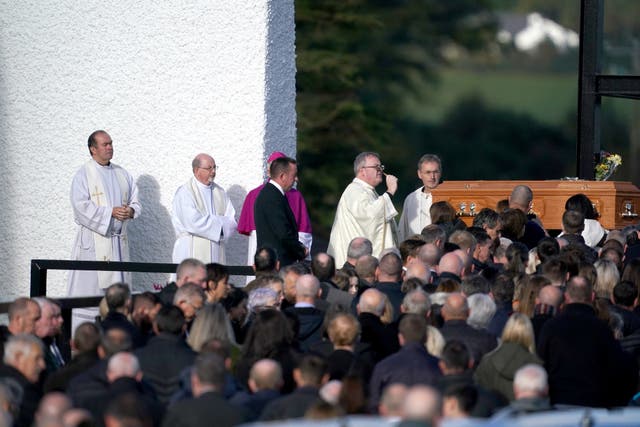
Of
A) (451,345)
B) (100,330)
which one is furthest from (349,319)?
(100,330)

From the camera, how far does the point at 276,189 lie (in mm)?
13219

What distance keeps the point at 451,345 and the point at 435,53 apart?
22.7 m

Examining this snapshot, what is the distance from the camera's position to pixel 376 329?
9.52 metres

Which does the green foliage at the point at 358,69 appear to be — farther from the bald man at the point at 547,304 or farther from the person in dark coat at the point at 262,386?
the person in dark coat at the point at 262,386

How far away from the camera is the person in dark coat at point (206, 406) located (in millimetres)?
7422

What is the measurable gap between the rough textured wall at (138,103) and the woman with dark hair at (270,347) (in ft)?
20.4

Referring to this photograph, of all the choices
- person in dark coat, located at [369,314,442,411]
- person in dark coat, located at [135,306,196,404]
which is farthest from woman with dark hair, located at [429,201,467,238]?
person in dark coat, located at [135,306,196,404]

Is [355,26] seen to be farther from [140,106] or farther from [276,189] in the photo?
[276,189]

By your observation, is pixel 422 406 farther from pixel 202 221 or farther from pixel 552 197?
pixel 552 197

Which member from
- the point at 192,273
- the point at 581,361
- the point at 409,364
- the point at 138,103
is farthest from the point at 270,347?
the point at 138,103

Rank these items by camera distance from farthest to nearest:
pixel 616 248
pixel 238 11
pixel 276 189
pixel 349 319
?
pixel 238 11
pixel 276 189
pixel 616 248
pixel 349 319

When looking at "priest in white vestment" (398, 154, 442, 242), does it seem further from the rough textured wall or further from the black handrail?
the black handrail

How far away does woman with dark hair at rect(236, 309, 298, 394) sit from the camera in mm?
8852

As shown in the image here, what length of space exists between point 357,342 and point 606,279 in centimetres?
235
